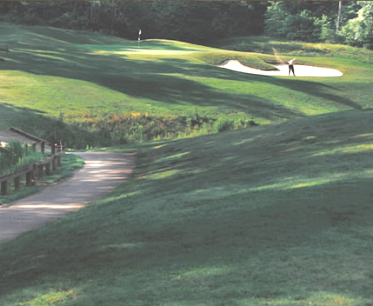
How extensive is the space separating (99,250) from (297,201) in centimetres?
301

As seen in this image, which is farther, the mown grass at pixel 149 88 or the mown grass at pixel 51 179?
the mown grass at pixel 149 88

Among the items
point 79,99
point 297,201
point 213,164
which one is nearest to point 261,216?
point 297,201

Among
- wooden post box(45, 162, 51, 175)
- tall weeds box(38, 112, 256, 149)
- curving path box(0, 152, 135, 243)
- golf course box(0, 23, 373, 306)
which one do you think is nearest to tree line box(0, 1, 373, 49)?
tall weeds box(38, 112, 256, 149)

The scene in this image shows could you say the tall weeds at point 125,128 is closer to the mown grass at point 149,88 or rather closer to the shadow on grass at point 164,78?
the mown grass at point 149,88

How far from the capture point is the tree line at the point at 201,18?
8750cm

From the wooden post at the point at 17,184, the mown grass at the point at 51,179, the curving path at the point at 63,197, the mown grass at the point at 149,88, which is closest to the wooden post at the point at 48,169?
the mown grass at the point at 51,179

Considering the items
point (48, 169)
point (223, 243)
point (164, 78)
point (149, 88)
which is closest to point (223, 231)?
point (223, 243)

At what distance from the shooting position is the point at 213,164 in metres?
17.6

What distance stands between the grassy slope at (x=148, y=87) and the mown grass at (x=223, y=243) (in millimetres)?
22055

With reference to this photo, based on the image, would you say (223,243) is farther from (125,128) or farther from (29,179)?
(125,128)

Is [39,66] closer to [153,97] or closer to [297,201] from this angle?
[153,97]

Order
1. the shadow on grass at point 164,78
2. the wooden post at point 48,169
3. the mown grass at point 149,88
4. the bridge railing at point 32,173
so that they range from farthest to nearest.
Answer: the shadow on grass at point 164,78, the mown grass at point 149,88, the wooden post at point 48,169, the bridge railing at point 32,173

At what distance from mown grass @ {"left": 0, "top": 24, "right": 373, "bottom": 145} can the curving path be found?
1172 centimetres

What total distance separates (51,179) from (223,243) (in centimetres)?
1348
